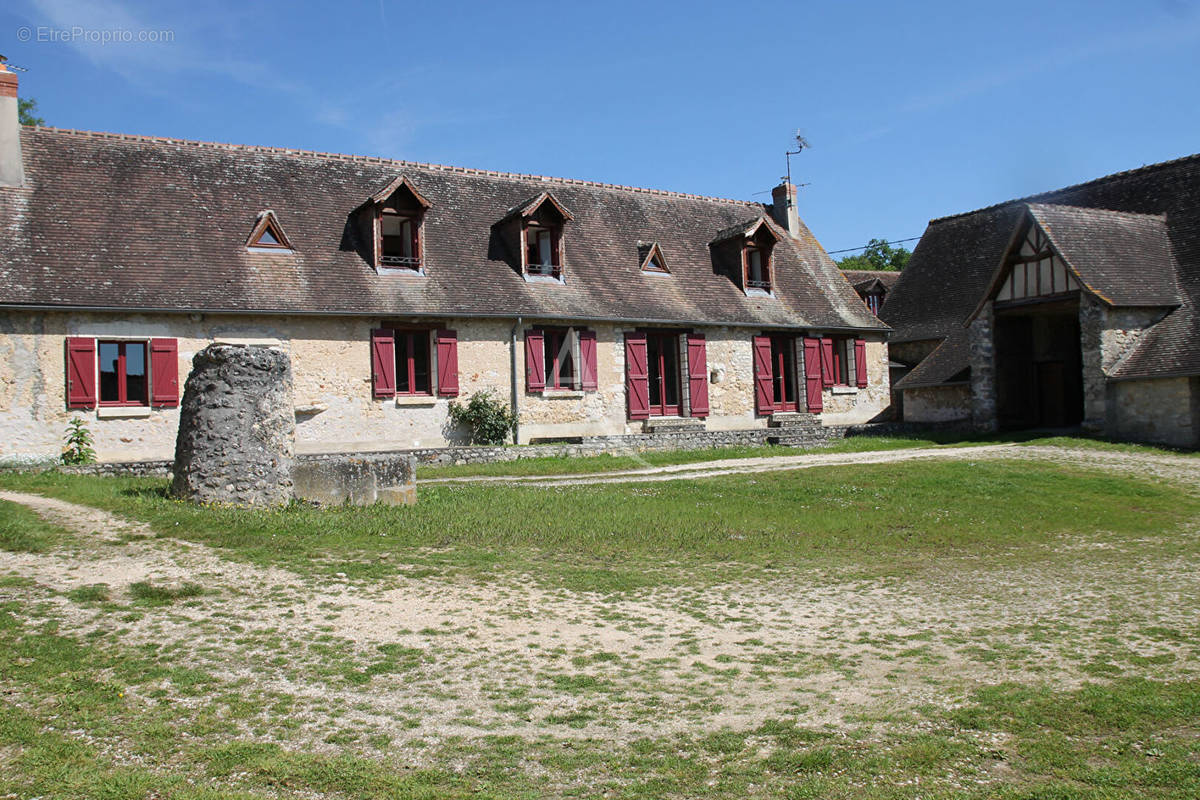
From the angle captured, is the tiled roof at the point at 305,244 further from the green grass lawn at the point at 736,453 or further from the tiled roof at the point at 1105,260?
the tiled roof at the point at 1105,260

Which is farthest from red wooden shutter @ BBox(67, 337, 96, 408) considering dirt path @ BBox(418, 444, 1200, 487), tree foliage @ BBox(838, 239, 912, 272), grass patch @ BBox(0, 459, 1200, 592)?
tree foliage @ BBox(838, 239, 912, 272)

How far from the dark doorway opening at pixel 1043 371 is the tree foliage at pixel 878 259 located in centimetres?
3355

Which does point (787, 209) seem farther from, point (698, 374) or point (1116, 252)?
point (1116, 252)

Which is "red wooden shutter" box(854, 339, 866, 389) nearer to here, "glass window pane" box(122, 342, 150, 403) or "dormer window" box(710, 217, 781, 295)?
"dormer window" box(710, 217, 781, 295)

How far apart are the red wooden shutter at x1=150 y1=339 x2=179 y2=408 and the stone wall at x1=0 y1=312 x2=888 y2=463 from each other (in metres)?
0.13

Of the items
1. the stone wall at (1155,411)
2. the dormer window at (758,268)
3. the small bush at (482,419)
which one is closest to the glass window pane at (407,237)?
the small bush at (482,419)

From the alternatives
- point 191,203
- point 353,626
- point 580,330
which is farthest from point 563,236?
point 353,626

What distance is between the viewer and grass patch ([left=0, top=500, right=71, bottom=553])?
827 centimetres

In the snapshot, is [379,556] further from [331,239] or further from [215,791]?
[331,239]

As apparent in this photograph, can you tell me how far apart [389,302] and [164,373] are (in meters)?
4.51

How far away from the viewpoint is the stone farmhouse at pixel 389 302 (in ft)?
57.0

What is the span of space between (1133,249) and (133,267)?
72.2 ft

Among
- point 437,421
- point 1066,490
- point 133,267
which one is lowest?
point 1066,490

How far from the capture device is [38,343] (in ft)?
54.8
